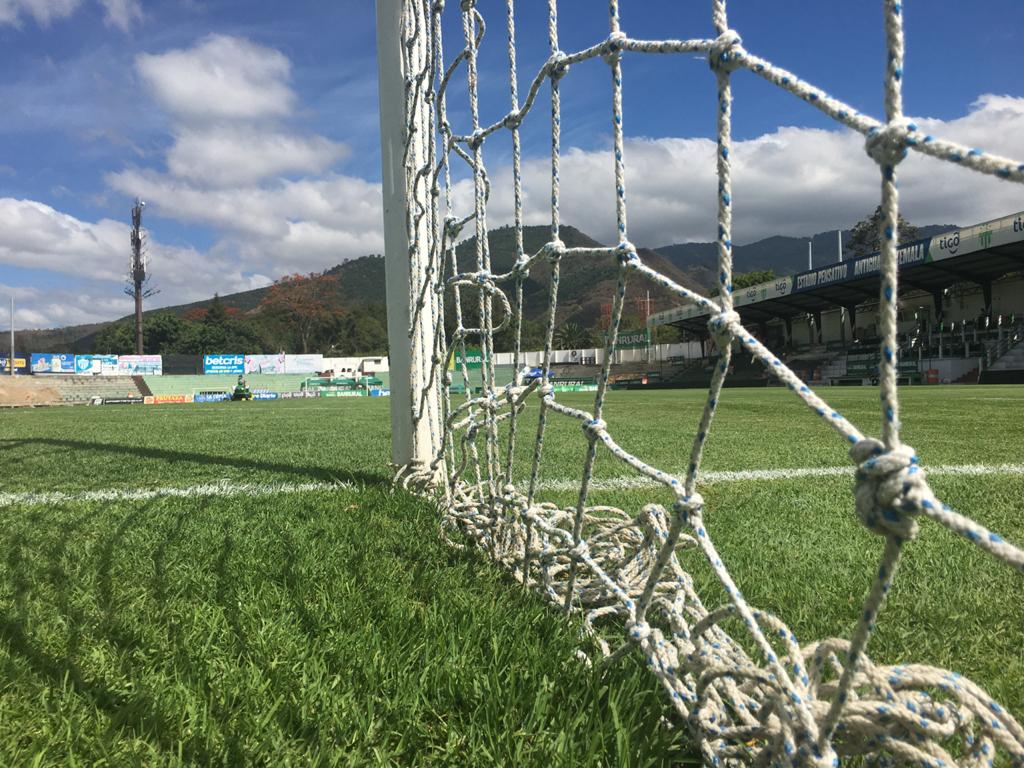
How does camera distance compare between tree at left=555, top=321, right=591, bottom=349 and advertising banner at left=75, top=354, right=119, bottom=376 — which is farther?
tree at left=555, top=321, right=591, bottom=349

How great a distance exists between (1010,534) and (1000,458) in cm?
197

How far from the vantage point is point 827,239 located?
18212cm

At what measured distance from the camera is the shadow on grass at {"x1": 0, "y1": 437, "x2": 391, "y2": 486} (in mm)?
2861

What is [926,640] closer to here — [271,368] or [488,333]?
[488,333]

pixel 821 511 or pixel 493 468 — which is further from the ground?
pixel 493 468

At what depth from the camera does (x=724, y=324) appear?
787 millimetres

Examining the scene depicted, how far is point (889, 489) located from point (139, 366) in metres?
42.3

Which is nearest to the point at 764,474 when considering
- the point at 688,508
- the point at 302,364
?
the point at 688,508

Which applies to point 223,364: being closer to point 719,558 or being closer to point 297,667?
point 297,667

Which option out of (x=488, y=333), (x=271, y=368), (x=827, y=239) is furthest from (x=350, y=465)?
(x=827, y=239)

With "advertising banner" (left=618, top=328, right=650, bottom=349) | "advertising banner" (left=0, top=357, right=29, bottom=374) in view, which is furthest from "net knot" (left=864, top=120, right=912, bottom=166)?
"advertising banner" (left=0, top=357, right=29, bottom=374)

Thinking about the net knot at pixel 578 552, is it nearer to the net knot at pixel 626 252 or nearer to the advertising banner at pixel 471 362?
the net knot at pixel 626 252

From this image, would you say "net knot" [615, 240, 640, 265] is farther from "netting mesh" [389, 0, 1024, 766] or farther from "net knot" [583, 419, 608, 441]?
"net knot" [583, 419, 608, 441]

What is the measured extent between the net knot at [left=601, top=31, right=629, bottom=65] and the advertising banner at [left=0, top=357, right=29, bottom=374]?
44.7 m
